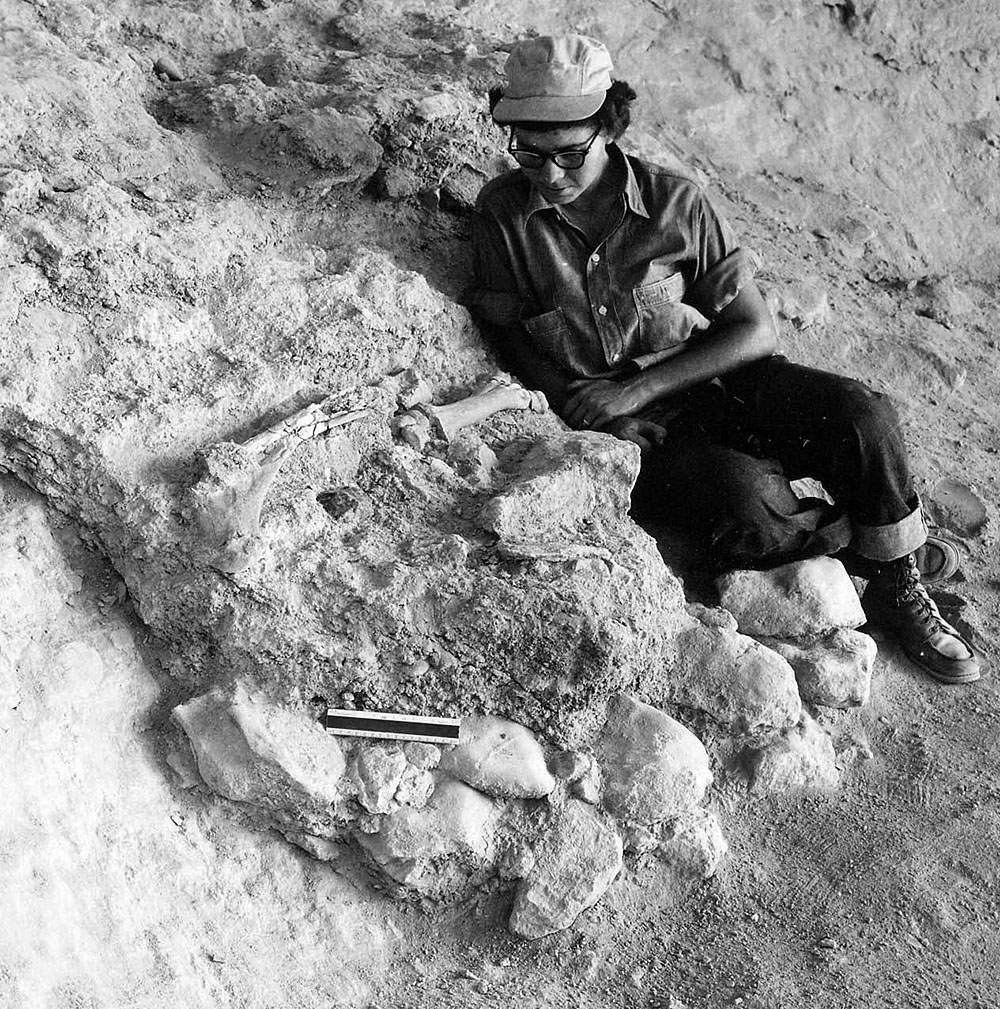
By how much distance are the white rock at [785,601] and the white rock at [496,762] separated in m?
0.71

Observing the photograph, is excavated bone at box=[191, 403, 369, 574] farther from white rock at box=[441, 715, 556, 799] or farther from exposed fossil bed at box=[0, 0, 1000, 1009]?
white rock at box=[441, 715, 556, 799]

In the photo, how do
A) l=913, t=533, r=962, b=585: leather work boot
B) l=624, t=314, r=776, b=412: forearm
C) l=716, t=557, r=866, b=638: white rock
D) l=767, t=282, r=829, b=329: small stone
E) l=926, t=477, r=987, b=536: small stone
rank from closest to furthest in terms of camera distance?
1. l=716, t=557, r=866, b=638: white rock
2. l=624, t=314, r=776, b=412: forearm
3. l=913, t=533, r=962, b=585: leather work boot
4. l=926, t=477, r=987, b=536: small stone
5. l=767, t=282, r=829, b=329: small stone

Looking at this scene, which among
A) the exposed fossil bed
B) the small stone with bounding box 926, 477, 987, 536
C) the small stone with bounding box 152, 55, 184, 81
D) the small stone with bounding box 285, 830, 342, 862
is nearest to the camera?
the exposed fossil bed

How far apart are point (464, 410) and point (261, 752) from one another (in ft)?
3.07

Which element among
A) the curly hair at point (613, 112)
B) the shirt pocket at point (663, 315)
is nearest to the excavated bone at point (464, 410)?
the shirt pocket at point (663, 315)

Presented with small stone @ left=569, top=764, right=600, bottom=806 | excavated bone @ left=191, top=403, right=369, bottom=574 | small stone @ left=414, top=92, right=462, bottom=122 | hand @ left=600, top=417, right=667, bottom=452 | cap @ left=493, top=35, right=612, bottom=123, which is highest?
cap @ left=493, top=35, right=612, bottom=123

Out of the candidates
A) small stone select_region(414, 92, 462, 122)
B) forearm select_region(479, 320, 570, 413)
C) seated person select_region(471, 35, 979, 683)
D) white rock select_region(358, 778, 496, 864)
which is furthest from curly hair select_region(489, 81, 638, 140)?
white rock select_region(358, 778, 496, 864)

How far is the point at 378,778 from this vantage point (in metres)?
2.26

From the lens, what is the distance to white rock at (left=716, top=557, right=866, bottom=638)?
9.14 feet

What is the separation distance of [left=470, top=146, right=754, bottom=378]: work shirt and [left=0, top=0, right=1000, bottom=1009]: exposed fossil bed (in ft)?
0.72

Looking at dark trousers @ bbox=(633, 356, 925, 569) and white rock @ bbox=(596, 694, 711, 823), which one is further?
dark trousers @ bbox=(633, 356, 925, 569)

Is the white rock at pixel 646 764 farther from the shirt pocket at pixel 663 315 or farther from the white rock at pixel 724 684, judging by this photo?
the shirt pocket at pixel 663 315

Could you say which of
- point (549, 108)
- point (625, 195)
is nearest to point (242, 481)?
point (549, 108)

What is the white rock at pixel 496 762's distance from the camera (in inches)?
91.2
